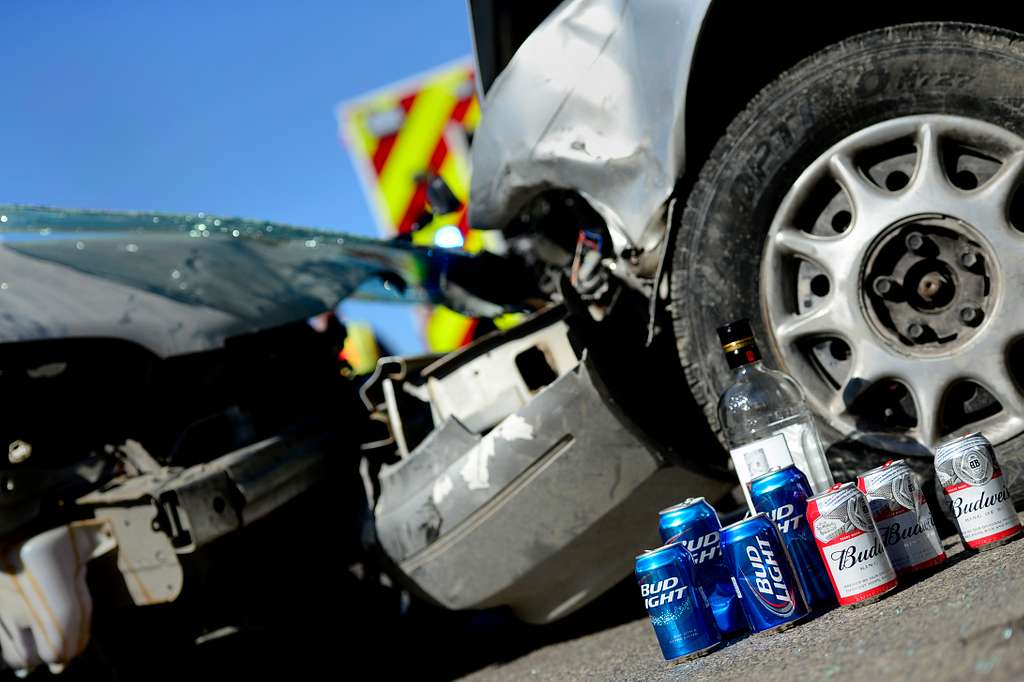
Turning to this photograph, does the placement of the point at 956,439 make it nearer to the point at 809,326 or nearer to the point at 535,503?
the point at 809,326

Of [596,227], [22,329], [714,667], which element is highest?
[22,329]

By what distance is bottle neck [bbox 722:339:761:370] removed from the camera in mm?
1966

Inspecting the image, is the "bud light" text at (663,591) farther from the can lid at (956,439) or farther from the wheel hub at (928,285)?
the wheel hub at (928,285)

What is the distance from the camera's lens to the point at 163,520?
2.47 m

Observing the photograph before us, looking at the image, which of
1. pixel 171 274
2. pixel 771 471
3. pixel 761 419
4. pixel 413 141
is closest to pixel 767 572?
pixel 771 471

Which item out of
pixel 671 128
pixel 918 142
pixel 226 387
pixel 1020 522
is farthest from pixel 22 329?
pixel 1020 522

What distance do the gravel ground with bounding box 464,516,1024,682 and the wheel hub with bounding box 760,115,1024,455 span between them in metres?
0.30

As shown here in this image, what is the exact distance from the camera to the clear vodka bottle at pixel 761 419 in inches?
78.2

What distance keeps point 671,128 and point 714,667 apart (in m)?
1.13

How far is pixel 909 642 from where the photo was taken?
1.37 metres

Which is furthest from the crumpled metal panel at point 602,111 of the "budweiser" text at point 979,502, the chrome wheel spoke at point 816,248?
the "budweiser" text at point 979,502

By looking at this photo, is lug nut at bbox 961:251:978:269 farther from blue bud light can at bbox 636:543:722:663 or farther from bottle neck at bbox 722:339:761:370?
blue bud light can at bbox 636:543:722:663

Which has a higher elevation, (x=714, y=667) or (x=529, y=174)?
(x=529, y=174)

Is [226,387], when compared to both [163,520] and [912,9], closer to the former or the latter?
[163,520]
